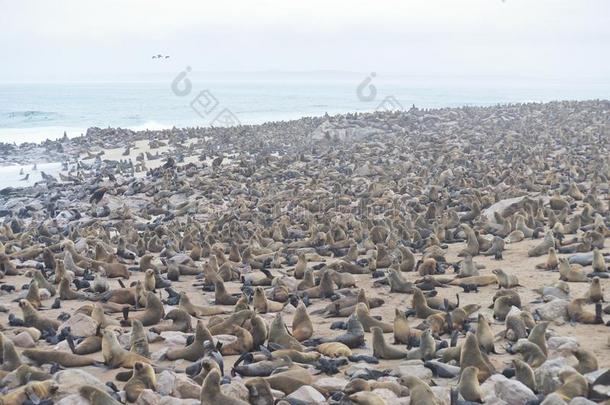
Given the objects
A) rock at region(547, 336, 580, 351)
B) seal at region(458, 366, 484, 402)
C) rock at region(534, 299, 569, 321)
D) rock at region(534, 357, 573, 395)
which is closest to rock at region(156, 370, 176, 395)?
seal at region(458, 366, 484, 402)

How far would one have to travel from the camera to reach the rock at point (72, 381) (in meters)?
6.01

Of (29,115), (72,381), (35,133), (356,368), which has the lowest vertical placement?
(356,368)

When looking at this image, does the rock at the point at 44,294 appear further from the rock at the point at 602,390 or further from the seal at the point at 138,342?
the rock at the point at 602,390

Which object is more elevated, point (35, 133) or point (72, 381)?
point (35, 133)

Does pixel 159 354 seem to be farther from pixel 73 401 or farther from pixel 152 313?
pixel 73 401

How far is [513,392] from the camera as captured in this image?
588 centimetres

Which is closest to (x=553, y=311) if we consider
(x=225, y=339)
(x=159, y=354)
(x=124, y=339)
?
(x=225, y=339)

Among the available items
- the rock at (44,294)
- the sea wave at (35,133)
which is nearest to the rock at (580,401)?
the rock at (44,294)

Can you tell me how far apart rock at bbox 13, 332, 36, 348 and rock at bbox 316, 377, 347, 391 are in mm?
3182

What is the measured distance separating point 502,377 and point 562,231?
25.4 ft

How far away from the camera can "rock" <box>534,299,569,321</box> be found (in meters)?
8.48

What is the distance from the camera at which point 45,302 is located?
9836 mm

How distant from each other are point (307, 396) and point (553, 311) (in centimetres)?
387

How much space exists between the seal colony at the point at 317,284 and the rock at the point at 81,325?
2 centimetres
